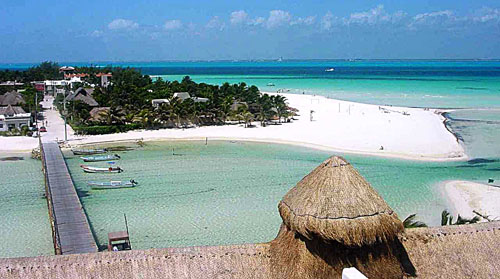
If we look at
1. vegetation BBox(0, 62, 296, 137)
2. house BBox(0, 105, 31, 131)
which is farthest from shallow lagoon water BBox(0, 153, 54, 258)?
vegetation BBox(0, 62, 296, 137)

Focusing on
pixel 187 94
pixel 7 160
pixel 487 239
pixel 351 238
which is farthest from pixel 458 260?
pixel 187 94

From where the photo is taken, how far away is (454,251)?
5758 millimetres

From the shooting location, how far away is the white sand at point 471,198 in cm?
1689

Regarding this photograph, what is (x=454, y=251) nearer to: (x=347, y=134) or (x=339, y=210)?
(x=339, y=210)

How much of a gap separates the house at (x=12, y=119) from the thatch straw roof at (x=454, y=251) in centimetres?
3385

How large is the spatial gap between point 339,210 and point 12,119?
34.2m

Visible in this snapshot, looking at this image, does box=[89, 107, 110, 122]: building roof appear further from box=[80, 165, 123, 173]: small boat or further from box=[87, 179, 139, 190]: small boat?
box=[87, 179, 139, 190]: small boat

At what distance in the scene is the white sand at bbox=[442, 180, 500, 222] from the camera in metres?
16.9

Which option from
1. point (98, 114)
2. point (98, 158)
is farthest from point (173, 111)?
point (98, 158)

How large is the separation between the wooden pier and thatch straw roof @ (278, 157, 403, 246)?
25.3ft

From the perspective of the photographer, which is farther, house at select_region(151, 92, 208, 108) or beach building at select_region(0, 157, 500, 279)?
house at select_region(151, 92, 208, 108)

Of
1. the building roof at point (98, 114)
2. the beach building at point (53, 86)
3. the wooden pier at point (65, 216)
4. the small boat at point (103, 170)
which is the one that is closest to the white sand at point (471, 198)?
the wooden pier at point (65, 216)

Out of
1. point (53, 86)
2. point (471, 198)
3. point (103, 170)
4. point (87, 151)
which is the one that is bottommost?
point (471, 198)

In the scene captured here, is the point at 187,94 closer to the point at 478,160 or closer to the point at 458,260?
the point at 478,160
